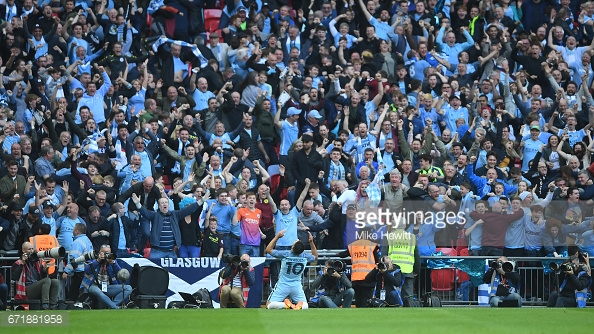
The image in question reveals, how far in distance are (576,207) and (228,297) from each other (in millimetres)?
7828

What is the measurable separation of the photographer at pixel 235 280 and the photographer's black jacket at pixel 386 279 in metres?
2.17

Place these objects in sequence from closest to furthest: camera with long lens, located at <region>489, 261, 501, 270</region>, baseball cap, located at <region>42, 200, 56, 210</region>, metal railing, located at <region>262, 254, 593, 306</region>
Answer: camera with long lens, located at <region>489, 261, 501, 270</region> → metal railing, located at <region>262, 254, 593, 306</region> → baseball cap, located at <region>42, 200, 56, 210</region>

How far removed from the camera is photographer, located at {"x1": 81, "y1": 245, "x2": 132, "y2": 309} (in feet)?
70.1

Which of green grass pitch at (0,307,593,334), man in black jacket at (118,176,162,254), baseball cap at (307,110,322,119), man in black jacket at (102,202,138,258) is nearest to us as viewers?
green grass pitch at (0,307,593,334)

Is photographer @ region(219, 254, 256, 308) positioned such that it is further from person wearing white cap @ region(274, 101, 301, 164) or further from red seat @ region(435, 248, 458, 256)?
person wearing white cap @ region(274, 101, 301, 164)

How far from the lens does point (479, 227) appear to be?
24.2 metres

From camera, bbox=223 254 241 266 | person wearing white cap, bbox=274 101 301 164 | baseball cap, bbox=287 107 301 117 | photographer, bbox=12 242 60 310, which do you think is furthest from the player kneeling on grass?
baseball cap, bbox=287 107 301 117

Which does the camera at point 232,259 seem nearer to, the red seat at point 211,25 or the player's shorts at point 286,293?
the player's shorts at point 286,293

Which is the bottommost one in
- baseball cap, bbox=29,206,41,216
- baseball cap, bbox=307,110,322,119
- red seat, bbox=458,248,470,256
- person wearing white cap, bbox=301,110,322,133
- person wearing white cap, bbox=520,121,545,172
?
red seat, bbox=458,248,470,256

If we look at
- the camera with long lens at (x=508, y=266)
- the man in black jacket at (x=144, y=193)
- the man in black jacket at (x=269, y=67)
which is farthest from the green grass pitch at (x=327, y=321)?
the man in black jacket at (x=269, y=67)

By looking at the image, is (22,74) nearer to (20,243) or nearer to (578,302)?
(20,243)

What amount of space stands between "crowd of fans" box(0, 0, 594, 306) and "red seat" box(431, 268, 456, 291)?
88cm

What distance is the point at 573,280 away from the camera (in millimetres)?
21828

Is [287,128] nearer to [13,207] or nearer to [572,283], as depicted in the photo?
[13,207]
